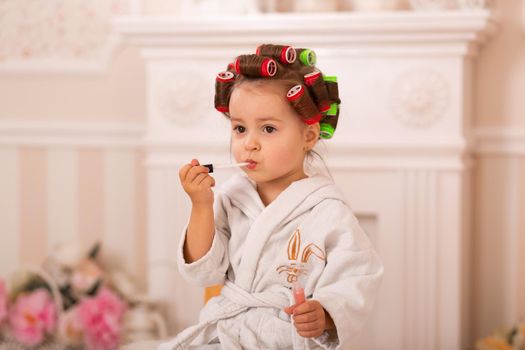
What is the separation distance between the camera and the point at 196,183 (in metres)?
1.41

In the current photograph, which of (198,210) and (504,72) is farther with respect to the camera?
(504,72)

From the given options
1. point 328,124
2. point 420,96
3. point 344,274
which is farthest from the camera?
point 420,96

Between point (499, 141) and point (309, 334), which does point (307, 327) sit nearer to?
point (309, 334)

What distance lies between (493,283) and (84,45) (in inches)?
58.3

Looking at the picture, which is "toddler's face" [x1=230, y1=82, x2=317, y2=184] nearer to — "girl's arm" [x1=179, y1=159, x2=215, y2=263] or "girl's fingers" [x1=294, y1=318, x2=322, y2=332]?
"girl's arm" [x1=179, y1=159, x2=215, y2=263]

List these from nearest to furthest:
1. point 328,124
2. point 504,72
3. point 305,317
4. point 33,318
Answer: point 305,317
point 328,124
point 504,72
point 33,318

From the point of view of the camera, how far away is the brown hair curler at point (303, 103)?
138 centimetres

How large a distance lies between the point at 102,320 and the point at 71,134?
65cm

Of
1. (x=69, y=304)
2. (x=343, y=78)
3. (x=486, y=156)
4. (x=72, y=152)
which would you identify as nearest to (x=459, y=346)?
(x=486, y=156)

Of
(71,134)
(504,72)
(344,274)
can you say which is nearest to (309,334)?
(344,274)

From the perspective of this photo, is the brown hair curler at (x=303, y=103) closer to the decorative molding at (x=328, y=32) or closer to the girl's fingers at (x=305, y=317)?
the girl's fingers at (x=305, y=317)

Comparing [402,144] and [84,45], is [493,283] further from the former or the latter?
[84,45]

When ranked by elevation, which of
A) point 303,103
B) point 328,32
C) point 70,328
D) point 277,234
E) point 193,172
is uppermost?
point 328,32

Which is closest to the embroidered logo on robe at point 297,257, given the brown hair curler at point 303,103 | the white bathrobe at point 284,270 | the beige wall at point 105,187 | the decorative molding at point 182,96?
the white bathrobe at point 284,270
